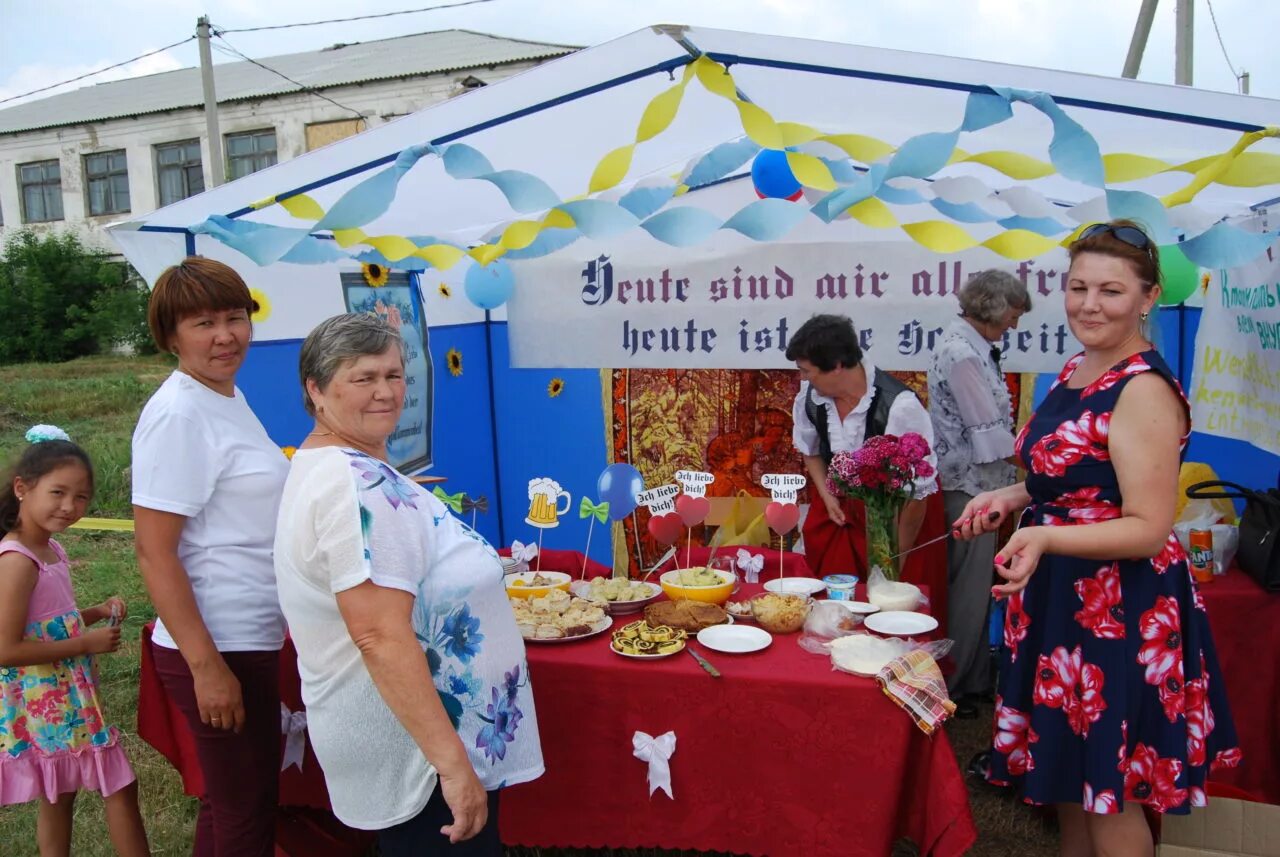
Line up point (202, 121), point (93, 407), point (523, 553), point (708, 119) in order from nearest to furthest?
point (523, 553), point (708, 119), point (93, 407), point (202, 121)

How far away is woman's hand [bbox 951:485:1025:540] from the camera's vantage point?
209 cm

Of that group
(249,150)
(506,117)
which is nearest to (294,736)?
(506,117)

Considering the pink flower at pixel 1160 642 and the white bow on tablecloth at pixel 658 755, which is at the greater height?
the pink flower at pixel 1160 642

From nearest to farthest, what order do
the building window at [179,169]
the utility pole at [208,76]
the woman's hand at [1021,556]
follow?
the woman's hand at [1021,556]
the utility pole at [208,76]
the building window at [179,169]

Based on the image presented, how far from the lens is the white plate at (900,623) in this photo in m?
2.30

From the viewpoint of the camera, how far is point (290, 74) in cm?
2016

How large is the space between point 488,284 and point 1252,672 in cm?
364

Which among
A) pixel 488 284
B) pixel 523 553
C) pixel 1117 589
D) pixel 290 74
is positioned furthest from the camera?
pixel 290 74

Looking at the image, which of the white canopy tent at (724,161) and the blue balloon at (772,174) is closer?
the white canopy tent at (724,161)

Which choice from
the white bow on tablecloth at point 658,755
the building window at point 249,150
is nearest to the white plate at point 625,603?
the white bow on tablecloth at point 658,755

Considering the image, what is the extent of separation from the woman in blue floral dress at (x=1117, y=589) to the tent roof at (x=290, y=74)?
1612 centimetres

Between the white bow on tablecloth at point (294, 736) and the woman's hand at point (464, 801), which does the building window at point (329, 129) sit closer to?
the white bow on tablecloth at point (294, 736)

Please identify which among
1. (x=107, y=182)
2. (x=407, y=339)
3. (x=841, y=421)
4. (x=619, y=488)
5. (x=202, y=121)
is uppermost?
(x=202, y=121)

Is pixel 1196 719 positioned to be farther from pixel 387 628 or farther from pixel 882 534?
pixel 387 628
